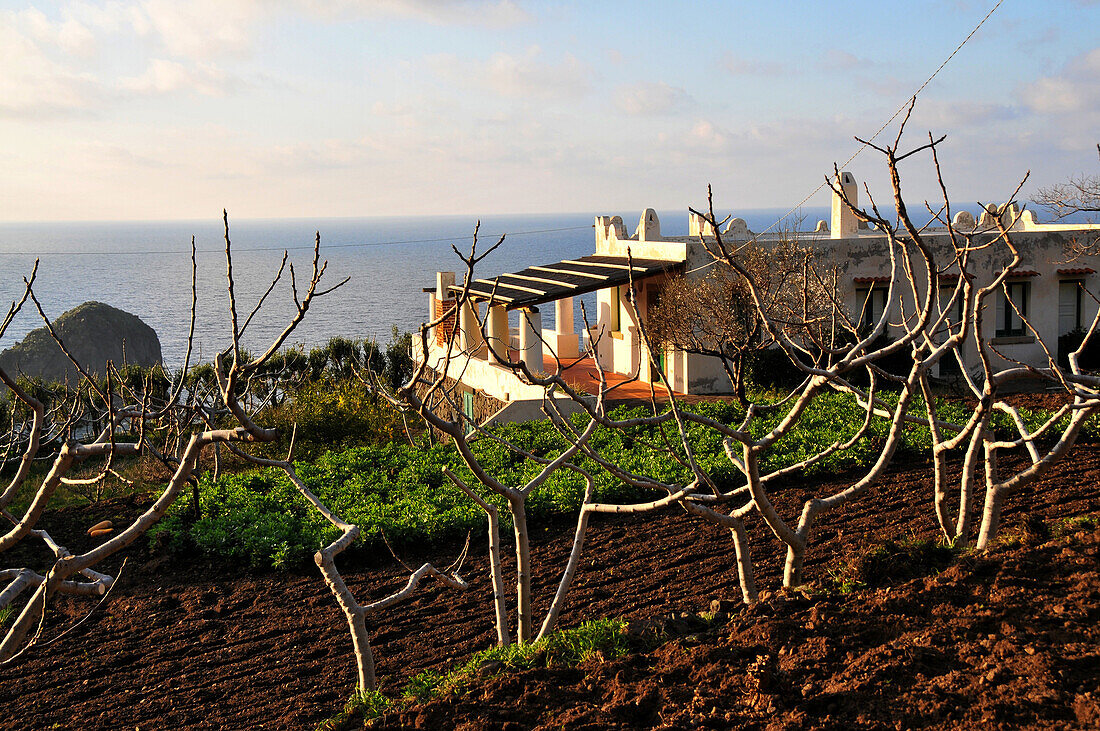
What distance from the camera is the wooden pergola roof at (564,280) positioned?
56.0 feet

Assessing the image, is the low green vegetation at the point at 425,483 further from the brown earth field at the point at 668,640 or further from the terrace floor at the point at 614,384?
the terrace floor at the point at 614,384

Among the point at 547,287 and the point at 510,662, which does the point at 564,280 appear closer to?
the point at 547,287

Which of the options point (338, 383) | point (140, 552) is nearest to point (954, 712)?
point (140, 552)

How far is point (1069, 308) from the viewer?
20.6m

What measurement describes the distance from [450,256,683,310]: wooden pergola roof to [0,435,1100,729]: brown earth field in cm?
824

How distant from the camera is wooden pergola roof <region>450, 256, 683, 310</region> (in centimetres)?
1708

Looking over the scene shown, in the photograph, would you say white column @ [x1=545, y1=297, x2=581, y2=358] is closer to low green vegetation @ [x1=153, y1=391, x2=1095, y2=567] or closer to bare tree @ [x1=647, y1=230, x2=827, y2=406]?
bare tree @ [x1=647, y1=230, x2=827, y2=406]

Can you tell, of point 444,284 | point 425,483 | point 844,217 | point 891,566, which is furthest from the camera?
point 444,284

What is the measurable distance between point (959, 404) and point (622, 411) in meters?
5.01

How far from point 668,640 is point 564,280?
1407 cm

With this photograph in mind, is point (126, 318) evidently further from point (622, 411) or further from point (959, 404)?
point (959, 404)

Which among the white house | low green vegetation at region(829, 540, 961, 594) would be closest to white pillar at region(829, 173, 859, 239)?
the white house

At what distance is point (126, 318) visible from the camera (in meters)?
43.2

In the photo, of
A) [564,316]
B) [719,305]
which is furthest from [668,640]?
[564,316]
